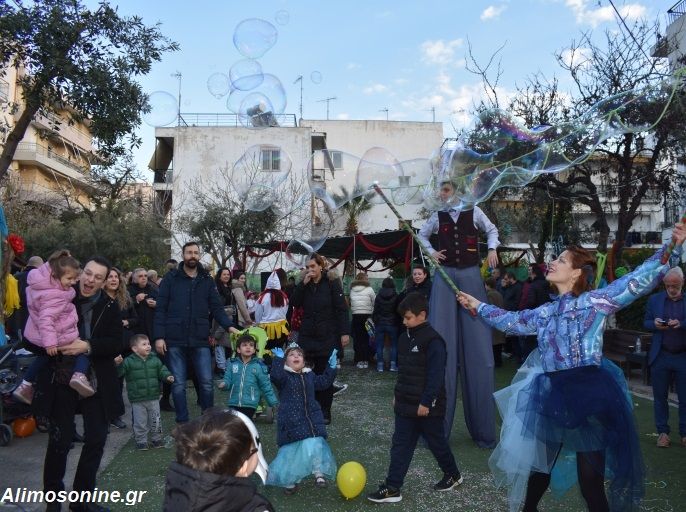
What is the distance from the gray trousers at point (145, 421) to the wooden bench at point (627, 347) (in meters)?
6.86

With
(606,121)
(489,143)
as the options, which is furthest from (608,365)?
(489,143)

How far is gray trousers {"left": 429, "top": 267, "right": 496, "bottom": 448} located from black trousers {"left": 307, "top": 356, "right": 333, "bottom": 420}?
148 cm

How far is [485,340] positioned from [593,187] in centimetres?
1096

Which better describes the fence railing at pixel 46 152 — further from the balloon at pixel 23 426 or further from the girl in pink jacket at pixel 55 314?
the girl in pink jacket at pixel 55 314

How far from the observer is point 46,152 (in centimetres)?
4475

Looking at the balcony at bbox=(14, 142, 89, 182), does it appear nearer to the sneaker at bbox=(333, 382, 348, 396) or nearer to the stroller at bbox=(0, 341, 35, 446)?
the sneaker at bbox=(333, 382, 348, 396)

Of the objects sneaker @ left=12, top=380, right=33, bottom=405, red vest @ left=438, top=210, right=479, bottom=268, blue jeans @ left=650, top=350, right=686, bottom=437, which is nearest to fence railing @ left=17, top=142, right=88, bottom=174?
red vest @ left=438, top=210, right=479, bottom=268

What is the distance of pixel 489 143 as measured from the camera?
Result: 6.89 metres

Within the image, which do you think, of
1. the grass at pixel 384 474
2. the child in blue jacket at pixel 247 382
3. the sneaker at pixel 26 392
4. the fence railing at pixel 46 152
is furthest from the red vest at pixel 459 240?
the fence railing at pixel 46 152

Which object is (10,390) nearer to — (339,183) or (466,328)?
(339,183)

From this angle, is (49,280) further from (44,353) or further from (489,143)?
(489,143)

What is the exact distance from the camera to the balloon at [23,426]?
7012 millimetres

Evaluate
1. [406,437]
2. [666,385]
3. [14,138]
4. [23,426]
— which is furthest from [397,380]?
[14,138]

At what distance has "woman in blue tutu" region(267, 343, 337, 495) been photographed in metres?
5.23
